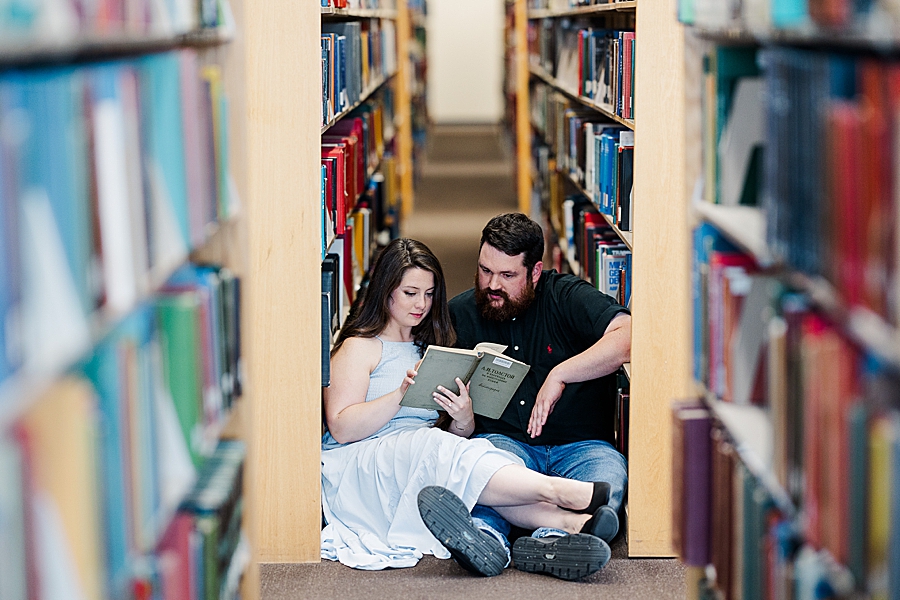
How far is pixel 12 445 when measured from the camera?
1196 mm

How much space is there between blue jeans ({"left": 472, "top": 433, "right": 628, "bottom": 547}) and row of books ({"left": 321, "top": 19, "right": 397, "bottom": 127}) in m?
1.19

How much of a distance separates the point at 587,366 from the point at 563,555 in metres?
0.61

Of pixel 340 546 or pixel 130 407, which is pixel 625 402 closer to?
pixel 340 546

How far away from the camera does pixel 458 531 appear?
10.2ft

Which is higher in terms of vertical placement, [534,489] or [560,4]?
[560,4]

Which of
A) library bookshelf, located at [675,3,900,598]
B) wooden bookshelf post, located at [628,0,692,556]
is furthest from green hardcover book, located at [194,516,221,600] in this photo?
wooden bookshelf post, located at [628,0,692,556]

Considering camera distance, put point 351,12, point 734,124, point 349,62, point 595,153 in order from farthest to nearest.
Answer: point 349,62 < point 595,153 < point 351,12 < point 734,124

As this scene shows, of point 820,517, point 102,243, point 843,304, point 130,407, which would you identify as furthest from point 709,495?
point 102,243

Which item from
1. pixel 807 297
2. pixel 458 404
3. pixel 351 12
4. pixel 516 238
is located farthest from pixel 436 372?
pixel 807 297

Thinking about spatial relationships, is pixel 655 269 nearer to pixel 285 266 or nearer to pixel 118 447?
pixel 285 266

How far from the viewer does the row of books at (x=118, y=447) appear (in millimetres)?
1249

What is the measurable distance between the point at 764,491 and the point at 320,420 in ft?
5.44

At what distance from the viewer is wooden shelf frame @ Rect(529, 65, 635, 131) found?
11.9ft

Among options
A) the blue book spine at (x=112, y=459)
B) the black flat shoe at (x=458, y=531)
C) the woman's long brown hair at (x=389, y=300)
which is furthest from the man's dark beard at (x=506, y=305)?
the blue book spine at (x=112, y=459)
